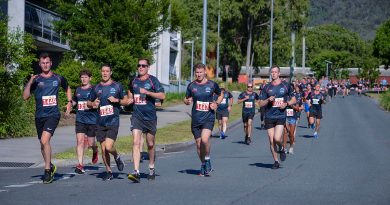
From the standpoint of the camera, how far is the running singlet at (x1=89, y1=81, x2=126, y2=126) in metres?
11.6

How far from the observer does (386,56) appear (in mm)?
90312

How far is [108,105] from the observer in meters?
11.6

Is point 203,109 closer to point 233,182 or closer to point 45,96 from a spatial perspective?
point 233,182

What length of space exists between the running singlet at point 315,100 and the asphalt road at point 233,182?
513 centimetres

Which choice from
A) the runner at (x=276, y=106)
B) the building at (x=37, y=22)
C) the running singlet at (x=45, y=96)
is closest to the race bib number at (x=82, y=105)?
the running singlet at (x=45, y=96)

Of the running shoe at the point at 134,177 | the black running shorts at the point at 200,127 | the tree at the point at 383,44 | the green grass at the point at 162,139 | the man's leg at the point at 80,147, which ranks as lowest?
the green grass at the point at 162,139

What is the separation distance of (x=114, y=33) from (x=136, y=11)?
1.52 meters

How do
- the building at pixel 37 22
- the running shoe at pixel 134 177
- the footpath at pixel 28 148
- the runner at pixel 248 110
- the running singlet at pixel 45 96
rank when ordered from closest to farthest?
1. the running shoe at pixel 134 177
2. the running singlet at pixel 45 96
3. the footpath at pixel 28 148
4. the runner at pixel 248 110
5. the building at pixel 37 22

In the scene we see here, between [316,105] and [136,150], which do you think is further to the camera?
[316,105]

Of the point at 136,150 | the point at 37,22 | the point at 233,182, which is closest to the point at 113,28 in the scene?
the point at 37,22

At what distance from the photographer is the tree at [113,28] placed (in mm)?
29078

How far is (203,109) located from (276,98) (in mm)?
1931

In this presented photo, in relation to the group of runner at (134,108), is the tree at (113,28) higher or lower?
higher

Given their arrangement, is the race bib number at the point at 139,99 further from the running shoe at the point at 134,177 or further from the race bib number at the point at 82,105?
the race bib number at the point at 82,105
